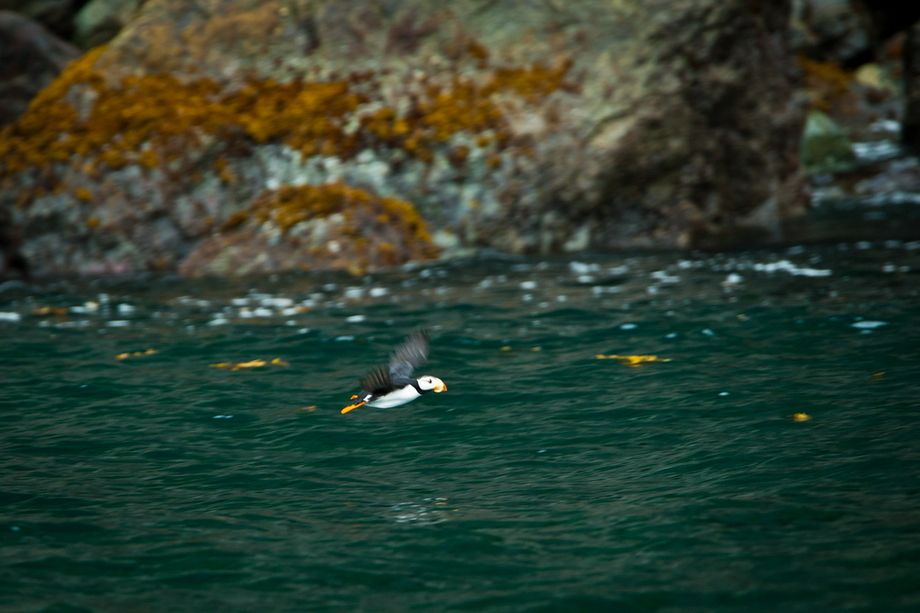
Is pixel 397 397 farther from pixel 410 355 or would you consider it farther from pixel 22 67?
pixel 22 67

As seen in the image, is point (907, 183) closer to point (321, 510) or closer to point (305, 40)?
point (305, 40)

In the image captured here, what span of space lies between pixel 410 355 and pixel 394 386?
2.18ft

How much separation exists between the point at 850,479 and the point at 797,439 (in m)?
0.70

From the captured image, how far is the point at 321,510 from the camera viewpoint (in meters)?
5.48

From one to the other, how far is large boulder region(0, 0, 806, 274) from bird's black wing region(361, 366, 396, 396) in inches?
220

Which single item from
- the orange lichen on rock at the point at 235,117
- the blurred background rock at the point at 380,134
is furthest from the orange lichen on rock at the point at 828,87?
the orange lichen on rock at the point at 235,117

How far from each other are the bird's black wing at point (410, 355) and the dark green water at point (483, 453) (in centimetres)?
37

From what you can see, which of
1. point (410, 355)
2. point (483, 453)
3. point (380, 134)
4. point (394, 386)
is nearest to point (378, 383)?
point (394, 386)

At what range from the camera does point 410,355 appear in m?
7.41

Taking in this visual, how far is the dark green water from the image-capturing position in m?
4.54

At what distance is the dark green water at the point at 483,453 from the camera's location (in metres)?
4.54

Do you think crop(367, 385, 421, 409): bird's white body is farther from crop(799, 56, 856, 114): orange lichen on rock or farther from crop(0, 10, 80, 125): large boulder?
crop(799, 56, 856, 114): orange lichen on rock

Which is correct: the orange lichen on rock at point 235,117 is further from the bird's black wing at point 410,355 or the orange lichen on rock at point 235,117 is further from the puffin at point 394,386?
the puffin at point 394,386

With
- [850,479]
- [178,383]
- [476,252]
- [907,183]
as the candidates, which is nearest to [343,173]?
[476,252]
